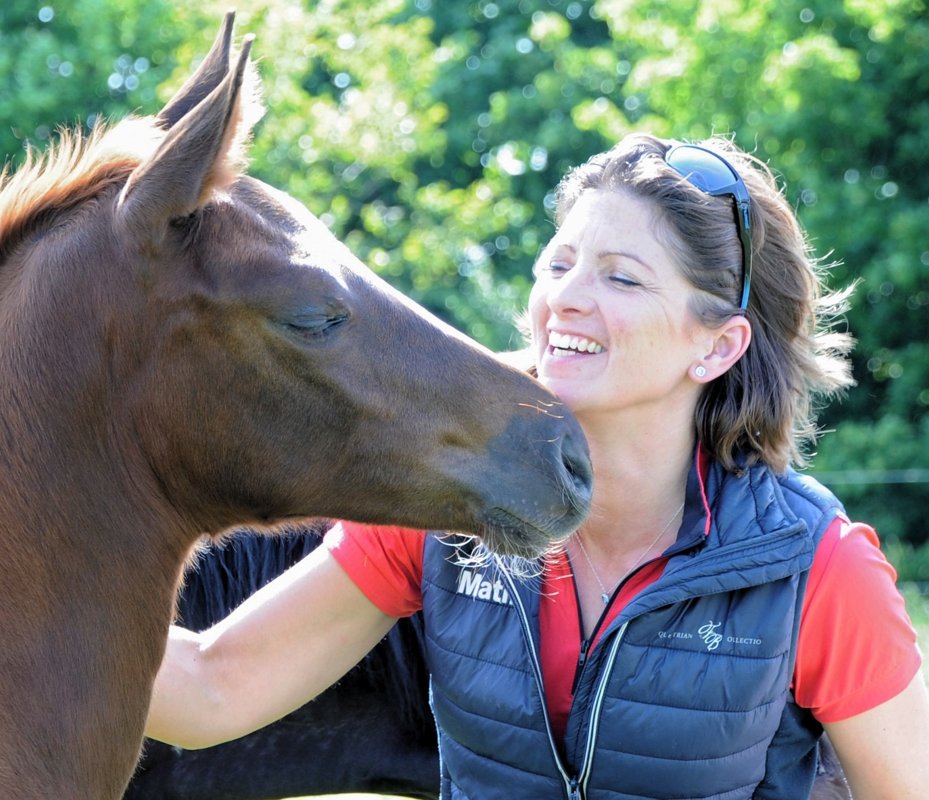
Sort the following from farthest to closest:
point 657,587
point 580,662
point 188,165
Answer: point 580,662, point 657,587, point 188,165

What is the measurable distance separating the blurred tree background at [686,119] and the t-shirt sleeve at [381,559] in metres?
8.23

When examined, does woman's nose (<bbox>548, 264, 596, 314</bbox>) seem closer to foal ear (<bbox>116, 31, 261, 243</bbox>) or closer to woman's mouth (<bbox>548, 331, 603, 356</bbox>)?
woman's mouth (<bbox>548, 331, 603, 356</bbox>)

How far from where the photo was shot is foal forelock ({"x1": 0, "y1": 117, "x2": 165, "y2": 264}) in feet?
7.22

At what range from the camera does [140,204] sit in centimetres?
208

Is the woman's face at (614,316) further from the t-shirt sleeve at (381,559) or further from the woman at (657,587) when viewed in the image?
the t-shirt sleeve at (381,559)

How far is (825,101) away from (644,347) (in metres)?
11.4

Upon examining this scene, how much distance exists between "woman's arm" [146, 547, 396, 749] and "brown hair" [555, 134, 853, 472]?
913 mm

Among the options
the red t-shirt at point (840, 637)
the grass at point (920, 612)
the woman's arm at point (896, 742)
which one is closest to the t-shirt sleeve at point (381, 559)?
the red t-shirt at point (840, 637)

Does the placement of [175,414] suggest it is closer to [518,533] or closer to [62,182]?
[62,182]

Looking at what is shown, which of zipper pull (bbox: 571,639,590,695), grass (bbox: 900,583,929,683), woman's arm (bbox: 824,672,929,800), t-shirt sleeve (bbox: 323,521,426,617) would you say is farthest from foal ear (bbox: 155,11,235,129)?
grass (bbox: 900,583,929,683)

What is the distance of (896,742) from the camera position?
2.43 m

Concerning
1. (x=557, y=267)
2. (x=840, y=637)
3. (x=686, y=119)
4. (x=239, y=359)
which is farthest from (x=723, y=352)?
(x=686, y=119)

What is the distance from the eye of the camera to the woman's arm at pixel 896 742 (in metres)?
2.42

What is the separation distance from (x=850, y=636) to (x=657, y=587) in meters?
0.39
